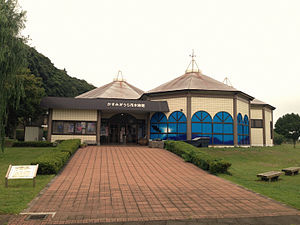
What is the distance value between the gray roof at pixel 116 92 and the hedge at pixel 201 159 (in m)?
19.2

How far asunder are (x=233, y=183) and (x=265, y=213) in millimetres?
3928

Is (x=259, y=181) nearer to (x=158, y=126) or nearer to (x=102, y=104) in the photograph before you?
(x=158, y=126)

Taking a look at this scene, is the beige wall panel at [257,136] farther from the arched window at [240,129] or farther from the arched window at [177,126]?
the arched window at [177,126]

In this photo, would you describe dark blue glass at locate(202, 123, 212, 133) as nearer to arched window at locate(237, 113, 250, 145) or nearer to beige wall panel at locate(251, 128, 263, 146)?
arched window at locate(237, 113, 250, 145)

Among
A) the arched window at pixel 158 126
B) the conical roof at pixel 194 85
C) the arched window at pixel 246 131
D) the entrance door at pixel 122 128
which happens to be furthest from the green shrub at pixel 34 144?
the arched window at pixel 246 131

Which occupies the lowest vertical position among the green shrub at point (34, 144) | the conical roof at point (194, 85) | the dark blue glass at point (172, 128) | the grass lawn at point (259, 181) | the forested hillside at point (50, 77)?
the grass lawn at point (259, 181)

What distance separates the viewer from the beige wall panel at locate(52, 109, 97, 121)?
24094mm

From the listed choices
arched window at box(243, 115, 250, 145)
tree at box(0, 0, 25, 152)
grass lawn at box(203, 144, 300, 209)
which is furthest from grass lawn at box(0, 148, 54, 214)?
arched window at box(243, 115, 250, 145)

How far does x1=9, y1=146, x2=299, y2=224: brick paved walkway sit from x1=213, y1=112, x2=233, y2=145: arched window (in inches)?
503

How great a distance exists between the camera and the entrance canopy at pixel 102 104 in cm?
2361

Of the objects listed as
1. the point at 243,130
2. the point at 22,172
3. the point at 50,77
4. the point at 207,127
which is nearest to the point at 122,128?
the point at 207,127

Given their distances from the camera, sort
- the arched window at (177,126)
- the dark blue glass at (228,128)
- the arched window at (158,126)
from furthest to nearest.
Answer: the arched window at (158,126) → the dark blue glass at (228,128) → the arched window at (177,126)

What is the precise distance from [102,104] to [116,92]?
13.6m

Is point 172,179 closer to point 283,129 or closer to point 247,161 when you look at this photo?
point 247,161
